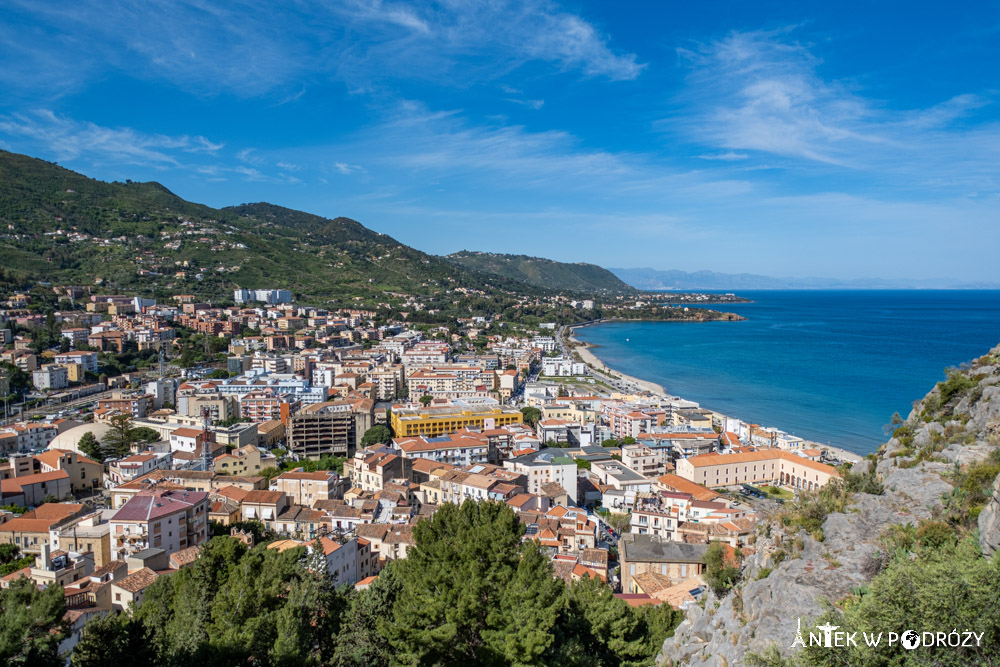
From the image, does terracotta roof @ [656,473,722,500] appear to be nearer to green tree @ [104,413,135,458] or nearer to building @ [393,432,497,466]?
building @ [393,432,497,466]

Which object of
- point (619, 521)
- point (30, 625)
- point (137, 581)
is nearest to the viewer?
point (30, 625)

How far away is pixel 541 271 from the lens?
169375mm

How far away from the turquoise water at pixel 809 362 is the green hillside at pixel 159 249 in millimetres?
32065

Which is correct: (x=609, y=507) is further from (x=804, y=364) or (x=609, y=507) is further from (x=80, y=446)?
(x=804, y=364)

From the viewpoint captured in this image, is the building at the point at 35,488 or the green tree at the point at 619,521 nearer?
the green tree at the point at 619,521

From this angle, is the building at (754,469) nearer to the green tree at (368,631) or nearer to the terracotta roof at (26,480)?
the green tree at (368,631)

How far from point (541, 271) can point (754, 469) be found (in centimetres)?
14922

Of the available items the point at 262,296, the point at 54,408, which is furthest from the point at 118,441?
the point at 262,296

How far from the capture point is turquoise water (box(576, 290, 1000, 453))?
3122cm

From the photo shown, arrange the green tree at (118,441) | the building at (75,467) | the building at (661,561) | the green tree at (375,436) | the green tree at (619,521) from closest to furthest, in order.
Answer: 1. the building at (661,561)
2. the green tree at (619,521)
3. the building at (75,467)
4. the green tree at (118,441)
5. the green tree at (375,436)

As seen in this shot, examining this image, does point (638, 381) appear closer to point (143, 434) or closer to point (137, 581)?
point (143, 434)

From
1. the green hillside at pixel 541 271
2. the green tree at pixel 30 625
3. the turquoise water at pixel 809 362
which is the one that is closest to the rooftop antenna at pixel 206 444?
the green tree at pixel 30 625

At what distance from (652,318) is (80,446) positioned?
8529 centimetres

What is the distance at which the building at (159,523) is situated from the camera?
12648 mm
